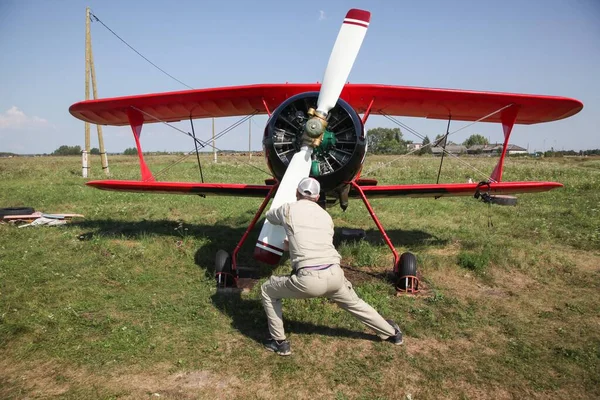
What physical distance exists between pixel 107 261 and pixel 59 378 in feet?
10.7

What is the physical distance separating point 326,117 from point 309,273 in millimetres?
2231

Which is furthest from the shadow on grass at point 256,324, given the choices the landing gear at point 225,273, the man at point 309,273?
the landing gear at point 225,273

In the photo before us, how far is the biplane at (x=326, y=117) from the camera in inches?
199

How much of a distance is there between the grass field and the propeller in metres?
0.98

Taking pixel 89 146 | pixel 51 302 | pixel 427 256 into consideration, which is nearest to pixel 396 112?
pixel 427 256

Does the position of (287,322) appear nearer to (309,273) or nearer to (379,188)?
(309,273)

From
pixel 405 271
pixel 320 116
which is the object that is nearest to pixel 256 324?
pixel 405 271

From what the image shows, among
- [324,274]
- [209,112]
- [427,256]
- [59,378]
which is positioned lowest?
[59,378]

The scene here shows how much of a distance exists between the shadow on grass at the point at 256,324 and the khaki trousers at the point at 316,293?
313 millimetres

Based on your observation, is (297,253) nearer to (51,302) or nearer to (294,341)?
(294,341)

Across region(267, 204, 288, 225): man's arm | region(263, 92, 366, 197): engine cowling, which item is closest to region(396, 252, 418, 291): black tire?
region(263, 92, 366, 197): engine cowling

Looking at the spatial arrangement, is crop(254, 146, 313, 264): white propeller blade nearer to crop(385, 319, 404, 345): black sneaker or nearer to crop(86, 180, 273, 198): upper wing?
crop(385, 319, 404, 345): black sneaker

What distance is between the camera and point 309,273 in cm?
367

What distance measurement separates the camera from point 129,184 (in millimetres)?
7387
